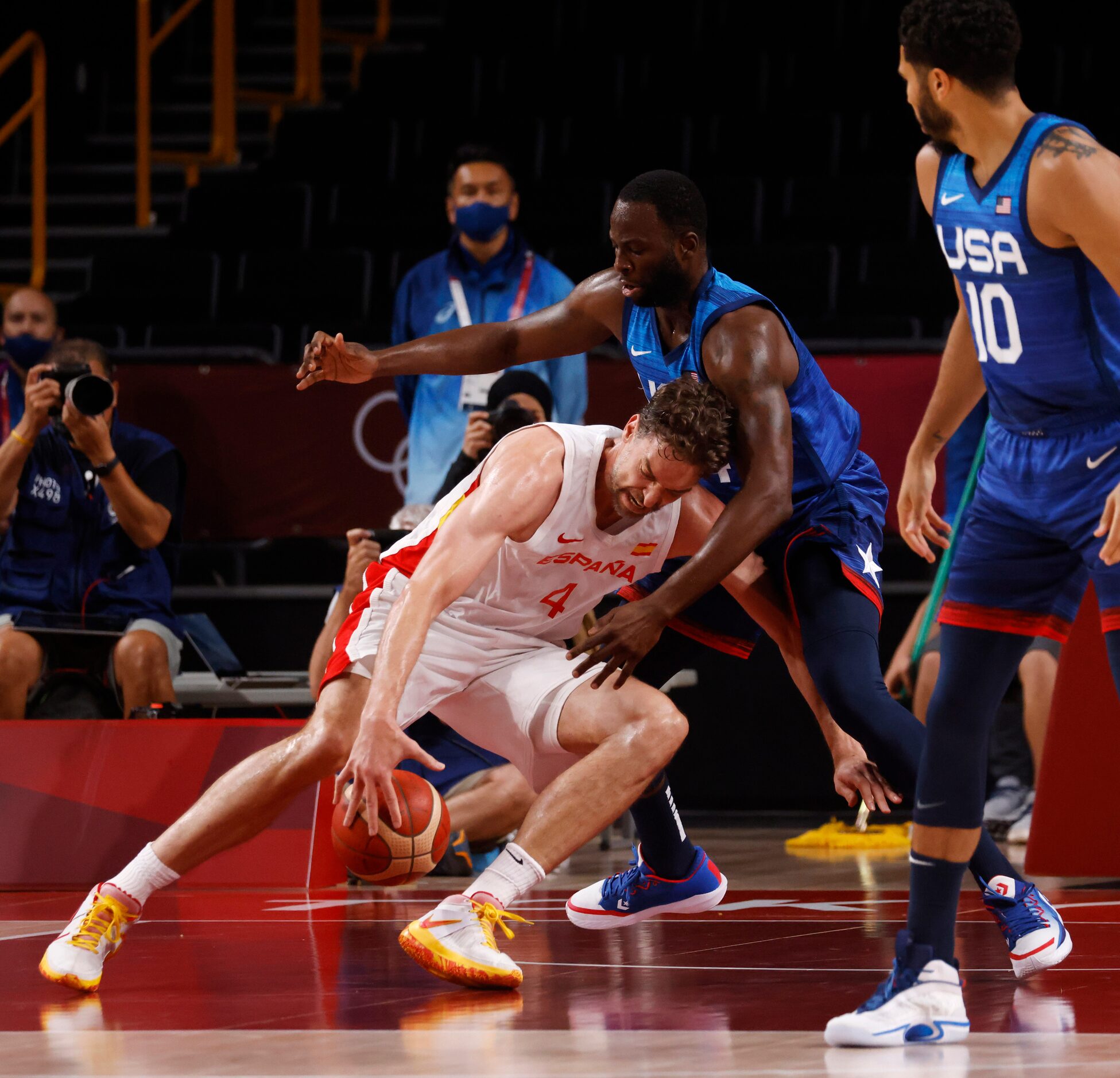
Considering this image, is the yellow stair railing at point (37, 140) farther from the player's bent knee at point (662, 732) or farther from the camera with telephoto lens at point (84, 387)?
the player's bent knee at point (662, 732)

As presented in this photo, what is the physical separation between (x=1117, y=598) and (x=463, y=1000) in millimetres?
1413

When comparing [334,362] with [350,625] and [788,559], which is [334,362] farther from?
[788,559]

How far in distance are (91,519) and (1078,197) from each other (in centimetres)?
468

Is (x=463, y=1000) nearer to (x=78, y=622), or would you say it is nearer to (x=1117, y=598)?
(x=1117, y=598)

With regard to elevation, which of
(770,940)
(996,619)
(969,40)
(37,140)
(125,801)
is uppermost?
(37,140)

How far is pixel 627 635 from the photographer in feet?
10.9

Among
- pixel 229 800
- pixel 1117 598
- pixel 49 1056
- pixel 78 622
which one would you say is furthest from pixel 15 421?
pixel 1117 598

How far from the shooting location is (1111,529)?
8.91 ft

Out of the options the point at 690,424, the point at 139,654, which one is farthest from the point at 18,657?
the point at 690,424

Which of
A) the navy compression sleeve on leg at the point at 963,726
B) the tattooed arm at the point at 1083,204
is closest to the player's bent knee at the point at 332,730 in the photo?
the navy compression sleeve on leg at the point at 963,726

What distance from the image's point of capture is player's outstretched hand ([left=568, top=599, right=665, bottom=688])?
10.9 ft

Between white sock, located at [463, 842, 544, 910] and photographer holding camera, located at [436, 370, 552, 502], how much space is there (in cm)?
242

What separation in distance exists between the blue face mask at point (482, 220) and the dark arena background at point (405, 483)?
106mm

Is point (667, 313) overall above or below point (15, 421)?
above
